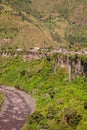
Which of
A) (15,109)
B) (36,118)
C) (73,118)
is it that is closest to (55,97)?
(15,109)

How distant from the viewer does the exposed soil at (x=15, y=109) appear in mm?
123600

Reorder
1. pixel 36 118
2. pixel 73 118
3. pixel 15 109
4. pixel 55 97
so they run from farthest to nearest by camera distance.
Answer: pixel 15 109
pixel 55 97
pixel 36 118
pixel 73 118

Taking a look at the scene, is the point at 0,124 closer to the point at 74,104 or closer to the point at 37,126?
the point at 37,126

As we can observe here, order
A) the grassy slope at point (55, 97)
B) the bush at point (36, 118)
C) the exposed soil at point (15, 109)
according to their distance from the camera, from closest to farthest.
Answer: the grassy slope at point (55, 97), the bush at point (36, 118), the exposed soil at point (15, 109)

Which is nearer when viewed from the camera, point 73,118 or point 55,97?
point 73,118

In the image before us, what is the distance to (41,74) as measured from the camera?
19612 cm

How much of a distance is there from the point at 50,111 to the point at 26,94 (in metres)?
62.7

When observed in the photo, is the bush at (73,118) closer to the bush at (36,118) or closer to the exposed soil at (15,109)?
the bush at (36,118)

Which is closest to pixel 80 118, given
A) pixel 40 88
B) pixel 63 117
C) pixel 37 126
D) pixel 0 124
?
pixel 63 117

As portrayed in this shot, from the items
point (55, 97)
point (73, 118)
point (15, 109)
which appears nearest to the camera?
point (73, 118)

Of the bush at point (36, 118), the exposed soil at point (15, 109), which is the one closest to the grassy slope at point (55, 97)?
the bush at point (36, 118)

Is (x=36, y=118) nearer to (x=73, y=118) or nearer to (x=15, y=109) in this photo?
(x=73, y=118)

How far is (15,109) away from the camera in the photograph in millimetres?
151250

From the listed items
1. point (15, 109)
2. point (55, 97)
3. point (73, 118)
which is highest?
point (55, 97)
